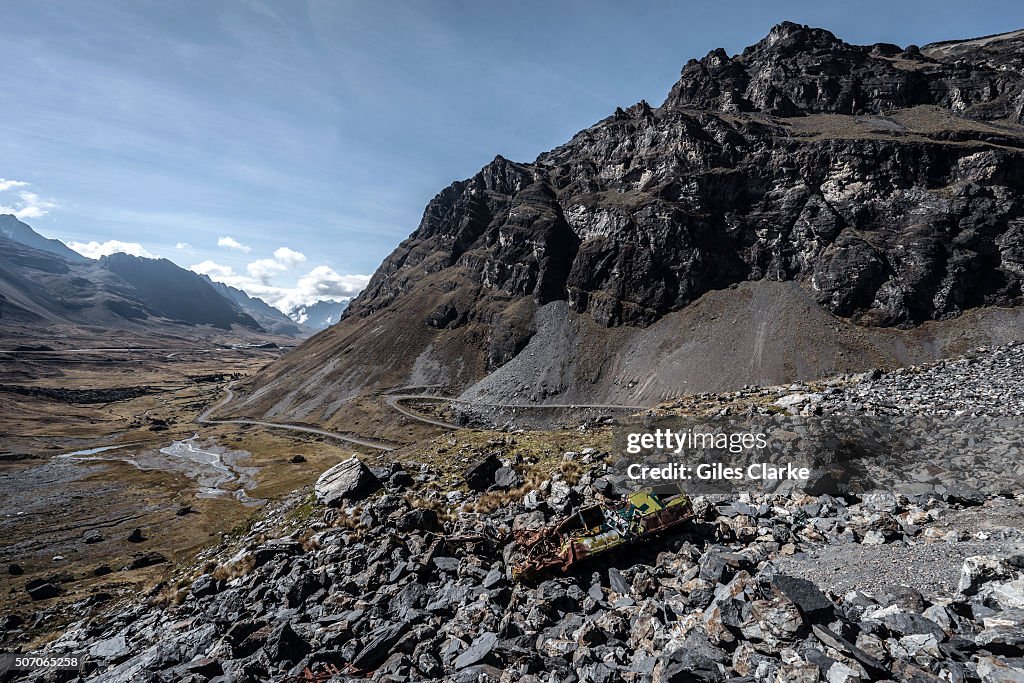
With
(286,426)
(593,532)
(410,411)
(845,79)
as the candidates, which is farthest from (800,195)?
(286,426)

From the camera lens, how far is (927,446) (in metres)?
24.6

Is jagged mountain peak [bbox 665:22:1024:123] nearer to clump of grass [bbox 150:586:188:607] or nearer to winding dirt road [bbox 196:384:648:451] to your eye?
winding dirt road [bbox 196:384:648:451]

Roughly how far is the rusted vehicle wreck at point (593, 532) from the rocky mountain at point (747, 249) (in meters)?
90.0

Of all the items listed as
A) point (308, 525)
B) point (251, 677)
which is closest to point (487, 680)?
point (251, 677)

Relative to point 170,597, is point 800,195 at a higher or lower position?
higher

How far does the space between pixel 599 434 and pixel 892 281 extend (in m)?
113

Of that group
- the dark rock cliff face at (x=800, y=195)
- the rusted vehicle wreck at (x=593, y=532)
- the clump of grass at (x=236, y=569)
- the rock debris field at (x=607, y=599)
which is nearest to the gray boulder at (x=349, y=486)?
the rock debris field at (x=607, y=599)

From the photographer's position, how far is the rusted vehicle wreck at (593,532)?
16734 millimetres

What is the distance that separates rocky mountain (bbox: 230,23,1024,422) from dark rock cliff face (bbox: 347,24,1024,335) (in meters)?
0.59

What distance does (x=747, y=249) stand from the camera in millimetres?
132500

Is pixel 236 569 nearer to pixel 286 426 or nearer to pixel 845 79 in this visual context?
pixel 286 426

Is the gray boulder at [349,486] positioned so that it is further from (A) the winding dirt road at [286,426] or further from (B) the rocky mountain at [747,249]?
(B) the rocky mountain at [747,249]

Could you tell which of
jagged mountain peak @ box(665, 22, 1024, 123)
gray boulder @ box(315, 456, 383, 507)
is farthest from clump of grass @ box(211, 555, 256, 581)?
jagged mountain peak @ box(665, 22, 1024, 123)

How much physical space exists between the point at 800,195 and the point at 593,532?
476 feet
